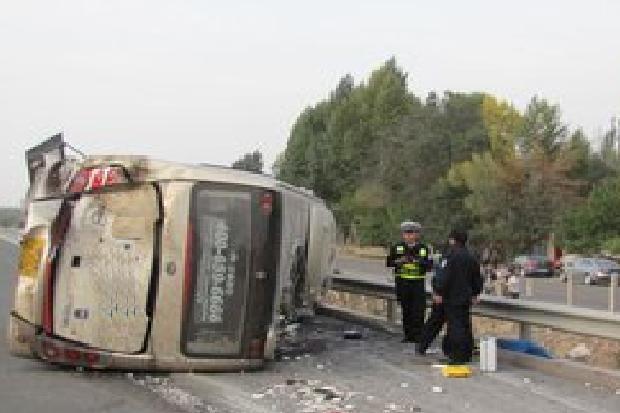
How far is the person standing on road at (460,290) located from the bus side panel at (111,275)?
3.12 meters

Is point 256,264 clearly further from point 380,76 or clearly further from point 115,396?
point 380,76

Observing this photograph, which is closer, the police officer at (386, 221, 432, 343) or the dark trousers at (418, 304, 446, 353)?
the dark trousers at (418, 304, 446, 353)

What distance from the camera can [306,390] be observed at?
364 inches

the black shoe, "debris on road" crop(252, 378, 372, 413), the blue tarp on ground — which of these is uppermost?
the blue tarp on ground

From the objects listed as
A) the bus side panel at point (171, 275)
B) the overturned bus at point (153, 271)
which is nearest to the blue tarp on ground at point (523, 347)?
the overturned bus at point (153, 271)

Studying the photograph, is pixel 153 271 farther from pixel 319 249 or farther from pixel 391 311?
pixel 391 311

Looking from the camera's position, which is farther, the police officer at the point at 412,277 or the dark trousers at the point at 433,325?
the police officer at the point at 412,277

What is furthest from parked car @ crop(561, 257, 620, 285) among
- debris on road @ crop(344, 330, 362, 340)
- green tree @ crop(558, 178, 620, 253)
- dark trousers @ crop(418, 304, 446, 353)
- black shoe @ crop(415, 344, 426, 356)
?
dark trousers @ crop(418, 304, 446, 353)

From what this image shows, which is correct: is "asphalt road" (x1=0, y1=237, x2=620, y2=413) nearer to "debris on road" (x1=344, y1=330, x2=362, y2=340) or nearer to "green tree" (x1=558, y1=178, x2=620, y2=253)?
"debris on road" (x1=344, y1=330, x2=362, y2=340)

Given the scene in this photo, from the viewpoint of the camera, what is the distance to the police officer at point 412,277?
41.8ft

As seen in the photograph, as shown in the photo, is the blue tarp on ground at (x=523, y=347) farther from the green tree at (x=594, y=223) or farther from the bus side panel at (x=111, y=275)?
the green tree at (x=594, y=223)

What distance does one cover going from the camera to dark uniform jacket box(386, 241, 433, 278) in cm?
1277

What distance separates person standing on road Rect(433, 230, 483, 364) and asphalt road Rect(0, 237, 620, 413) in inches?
17.4

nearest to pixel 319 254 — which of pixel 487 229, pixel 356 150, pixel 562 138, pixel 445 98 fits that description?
pixel 487 229
